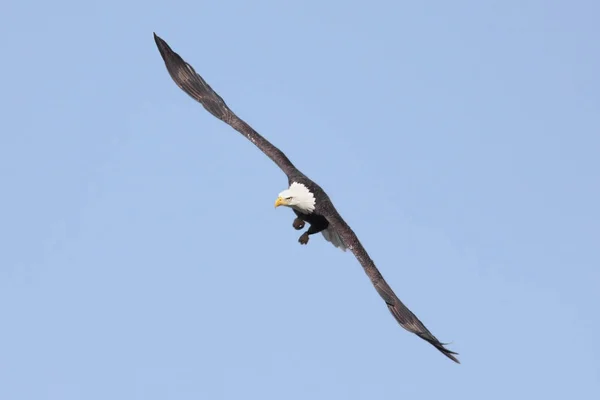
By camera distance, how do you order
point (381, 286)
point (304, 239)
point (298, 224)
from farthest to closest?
point (304, 239)
point (298, 224)
point (381, 286)

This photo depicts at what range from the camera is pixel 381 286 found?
30938 mm

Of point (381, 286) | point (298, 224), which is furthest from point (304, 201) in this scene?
point (381, 286)

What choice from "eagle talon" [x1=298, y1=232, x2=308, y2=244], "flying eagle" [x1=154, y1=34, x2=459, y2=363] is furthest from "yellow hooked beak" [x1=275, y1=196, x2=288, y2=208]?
"eagle talon" [x1=298, y1=232, x2=308, y2=244]

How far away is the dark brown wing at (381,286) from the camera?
29.1 metres

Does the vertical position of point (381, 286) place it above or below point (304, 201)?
below

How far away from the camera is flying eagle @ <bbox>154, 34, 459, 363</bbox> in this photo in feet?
99.1

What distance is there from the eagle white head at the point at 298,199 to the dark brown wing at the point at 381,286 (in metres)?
0.44

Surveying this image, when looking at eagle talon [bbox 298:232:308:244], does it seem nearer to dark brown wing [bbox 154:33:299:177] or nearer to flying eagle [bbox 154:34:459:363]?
flying eagle [bbox 154:34:459:363]

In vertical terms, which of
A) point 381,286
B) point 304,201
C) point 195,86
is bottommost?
point 381,286

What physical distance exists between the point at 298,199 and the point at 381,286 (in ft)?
12.7

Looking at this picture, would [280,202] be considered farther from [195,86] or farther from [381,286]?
[195,86]

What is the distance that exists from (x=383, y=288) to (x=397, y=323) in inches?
50.0

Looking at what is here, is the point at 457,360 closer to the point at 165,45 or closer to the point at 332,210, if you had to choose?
the point at 332,210

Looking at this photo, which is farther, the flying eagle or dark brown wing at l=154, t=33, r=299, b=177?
dark brown wing at l=154, t=33, r=299, b=177
